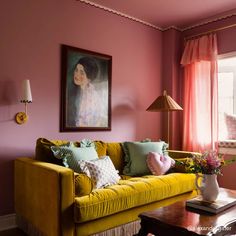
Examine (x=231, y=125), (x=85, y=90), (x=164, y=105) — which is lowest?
(x=231, y=125)

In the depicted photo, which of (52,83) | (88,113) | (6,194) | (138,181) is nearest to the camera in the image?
(138,181)

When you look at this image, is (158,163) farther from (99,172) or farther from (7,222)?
(7,222)

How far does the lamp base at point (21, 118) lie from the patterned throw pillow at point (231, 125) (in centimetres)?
275

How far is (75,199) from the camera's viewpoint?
2.05 m

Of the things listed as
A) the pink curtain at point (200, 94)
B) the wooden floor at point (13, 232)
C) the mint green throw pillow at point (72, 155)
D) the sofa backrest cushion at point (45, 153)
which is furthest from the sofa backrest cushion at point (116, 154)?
the pink curtain at point (200, 94)

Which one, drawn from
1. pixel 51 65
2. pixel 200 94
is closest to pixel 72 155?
pixel 51 65

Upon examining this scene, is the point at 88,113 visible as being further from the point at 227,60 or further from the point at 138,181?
the point at 227,60

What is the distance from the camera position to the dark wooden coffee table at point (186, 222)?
1.59 m

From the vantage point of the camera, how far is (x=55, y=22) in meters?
3.06

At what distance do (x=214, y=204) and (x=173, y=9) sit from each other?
8.61 ft

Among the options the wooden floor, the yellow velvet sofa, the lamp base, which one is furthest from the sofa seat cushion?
the lamp base

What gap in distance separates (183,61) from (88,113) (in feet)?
5.64

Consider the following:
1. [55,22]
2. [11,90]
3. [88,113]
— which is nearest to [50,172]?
[11,90]

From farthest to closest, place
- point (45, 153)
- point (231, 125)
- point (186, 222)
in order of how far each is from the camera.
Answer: point (231, 125) < point (45, 153) < point (186, 222)
